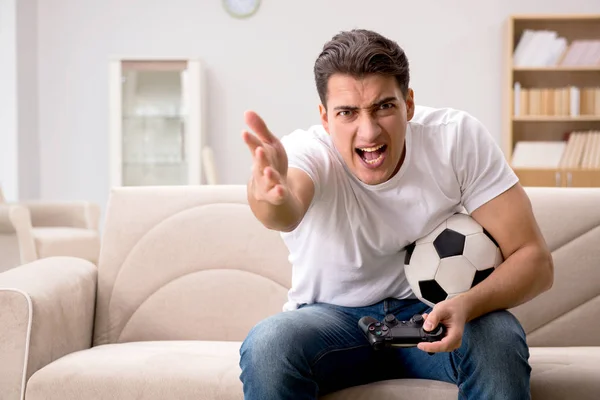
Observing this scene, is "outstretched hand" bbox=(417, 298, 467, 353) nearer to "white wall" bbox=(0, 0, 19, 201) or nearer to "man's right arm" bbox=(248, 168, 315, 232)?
"man's right arm" bbox=(248, 168, 315, 232)

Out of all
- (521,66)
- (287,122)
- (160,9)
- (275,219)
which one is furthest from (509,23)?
(275,219)

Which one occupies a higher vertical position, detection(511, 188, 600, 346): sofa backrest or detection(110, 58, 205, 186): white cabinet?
detection(110, 58, 205, 186): white cabinet

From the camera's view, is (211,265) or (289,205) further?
(211,265)

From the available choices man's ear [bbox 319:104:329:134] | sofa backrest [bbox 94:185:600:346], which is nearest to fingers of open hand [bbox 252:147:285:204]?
man's ear [bbox 319:104:329:134]

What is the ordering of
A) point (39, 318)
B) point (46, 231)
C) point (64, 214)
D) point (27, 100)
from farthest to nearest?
point (27, 100), point (64, 214), point (46, 231), point (39, 318)

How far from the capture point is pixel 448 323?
1382 mm

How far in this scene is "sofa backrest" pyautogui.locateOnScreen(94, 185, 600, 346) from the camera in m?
2.02

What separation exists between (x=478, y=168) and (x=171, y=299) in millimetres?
955

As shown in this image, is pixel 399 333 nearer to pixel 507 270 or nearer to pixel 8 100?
pixel 507 270

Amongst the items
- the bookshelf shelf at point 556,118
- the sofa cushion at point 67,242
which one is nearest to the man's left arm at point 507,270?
the sofa cushion at point 67,242

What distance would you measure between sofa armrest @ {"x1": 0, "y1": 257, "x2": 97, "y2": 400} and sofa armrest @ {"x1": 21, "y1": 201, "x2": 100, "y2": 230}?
9.39 ft

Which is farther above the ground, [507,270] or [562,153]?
[562,153]

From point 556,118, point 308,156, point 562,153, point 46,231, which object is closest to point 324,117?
point 308,156

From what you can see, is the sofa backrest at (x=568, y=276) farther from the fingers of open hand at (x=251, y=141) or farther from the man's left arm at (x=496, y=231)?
the fingers of open hand at (x=251, y=141)
